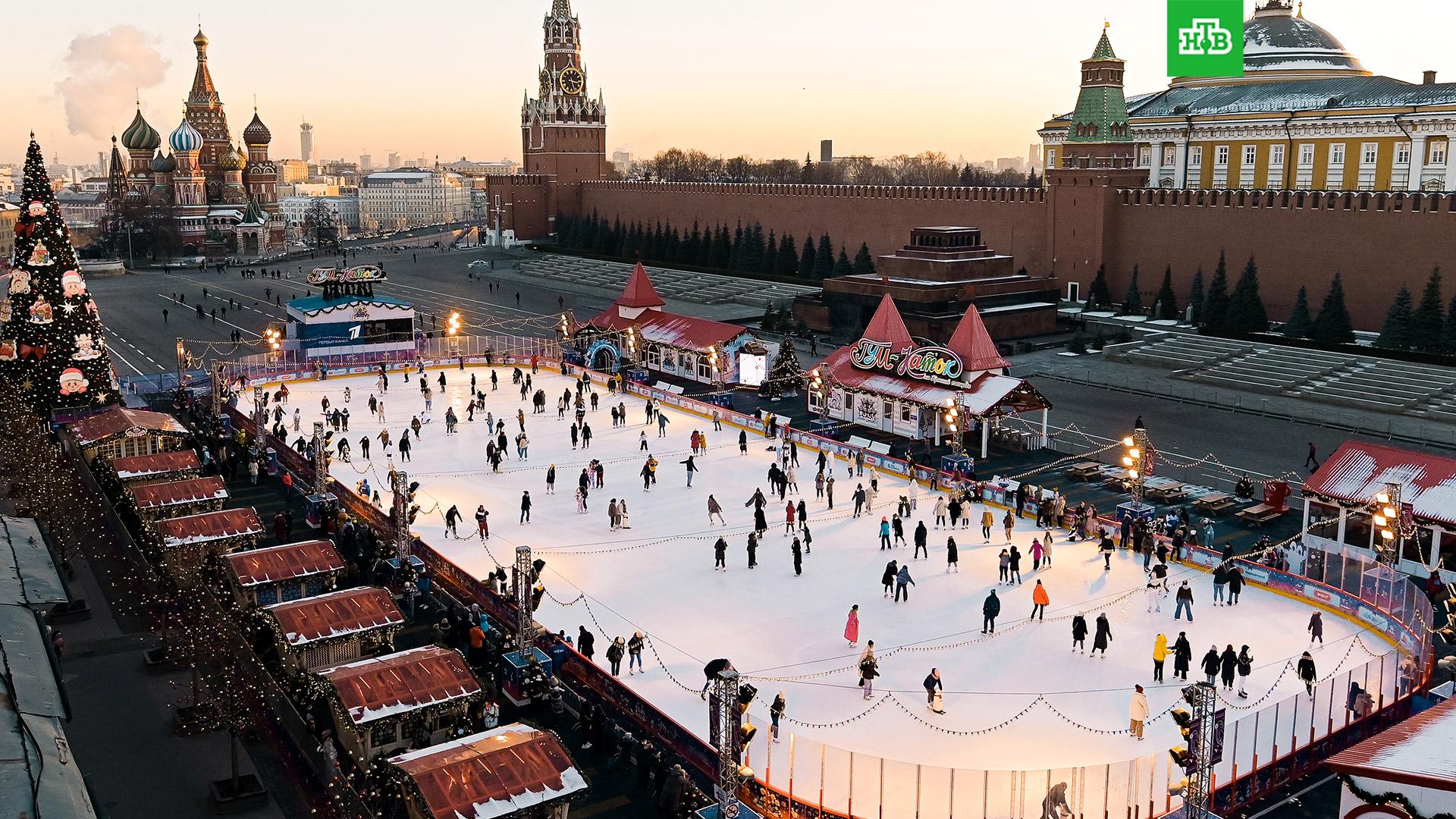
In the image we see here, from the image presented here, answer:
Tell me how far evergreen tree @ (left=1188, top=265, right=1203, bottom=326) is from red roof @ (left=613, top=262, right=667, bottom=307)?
18.7 metres

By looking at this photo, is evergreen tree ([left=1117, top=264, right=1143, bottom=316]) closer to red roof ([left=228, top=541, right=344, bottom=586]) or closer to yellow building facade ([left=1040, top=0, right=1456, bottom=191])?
yellow building facade ([left=1040, top=0, right=1456, bottom=191])

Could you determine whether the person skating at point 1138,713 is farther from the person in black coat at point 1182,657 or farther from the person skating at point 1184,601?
the person skating at point 1184,601

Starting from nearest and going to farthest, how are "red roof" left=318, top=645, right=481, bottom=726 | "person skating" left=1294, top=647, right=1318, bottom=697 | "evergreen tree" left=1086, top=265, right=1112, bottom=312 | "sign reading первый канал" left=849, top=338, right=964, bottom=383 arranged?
"red roof" left=318, top=645, right=481, bottom=726 < "person skating" left=1294, top=647, right=1318, bottom=697 < "sign reading первый канал" left=849, top=338, right=964, bottom=383 < "evergreen tree" left=1086, top=265, right=1112, bottom=312

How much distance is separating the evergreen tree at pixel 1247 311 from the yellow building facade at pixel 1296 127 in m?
10.8

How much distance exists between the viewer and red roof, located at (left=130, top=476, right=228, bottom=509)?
1894 cm

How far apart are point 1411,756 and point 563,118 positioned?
75.5 m

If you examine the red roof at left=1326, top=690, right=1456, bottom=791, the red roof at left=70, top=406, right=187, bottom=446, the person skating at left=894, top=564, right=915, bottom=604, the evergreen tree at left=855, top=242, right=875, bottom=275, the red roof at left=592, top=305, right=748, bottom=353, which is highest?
the evergreen tree at left=855, top=242, right=875, bottom=275

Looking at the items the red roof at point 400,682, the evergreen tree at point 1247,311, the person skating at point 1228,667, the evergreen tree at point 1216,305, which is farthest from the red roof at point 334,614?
the evergreen tree at point 1216,305

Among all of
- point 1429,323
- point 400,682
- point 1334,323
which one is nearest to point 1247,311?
point 1334,323

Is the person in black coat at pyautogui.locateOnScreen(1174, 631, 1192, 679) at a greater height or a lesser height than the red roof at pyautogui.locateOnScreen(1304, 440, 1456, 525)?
Answer: lesser

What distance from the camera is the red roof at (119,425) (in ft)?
76.2

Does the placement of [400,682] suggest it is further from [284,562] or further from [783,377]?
[783,377]

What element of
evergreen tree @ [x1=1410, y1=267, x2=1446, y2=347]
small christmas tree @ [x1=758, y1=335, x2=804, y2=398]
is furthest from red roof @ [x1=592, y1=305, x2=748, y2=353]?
evergreen tree @ [x1=1410, y1=267, x2=1446, y2=347]

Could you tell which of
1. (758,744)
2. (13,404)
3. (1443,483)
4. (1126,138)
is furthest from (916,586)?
(1126,138)
